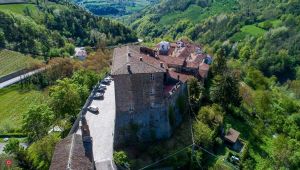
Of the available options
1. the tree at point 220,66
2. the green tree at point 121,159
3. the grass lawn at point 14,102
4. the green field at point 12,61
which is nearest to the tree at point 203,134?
the green tree at point 121,159

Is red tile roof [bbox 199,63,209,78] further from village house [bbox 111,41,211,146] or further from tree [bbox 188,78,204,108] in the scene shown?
village house [bbox 111,41,211,146]

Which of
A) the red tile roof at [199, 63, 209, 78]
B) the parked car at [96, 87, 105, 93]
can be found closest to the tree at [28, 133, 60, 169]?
the parked car at [96, 87, 105, 93]

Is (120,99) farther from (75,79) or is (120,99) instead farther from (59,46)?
(59,46)

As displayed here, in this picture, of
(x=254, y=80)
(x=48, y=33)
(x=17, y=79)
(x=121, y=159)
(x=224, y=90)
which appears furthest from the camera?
(x=48, y=33)

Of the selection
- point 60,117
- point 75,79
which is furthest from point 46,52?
point 60,117

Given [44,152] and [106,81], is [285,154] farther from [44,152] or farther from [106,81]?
[44,152]

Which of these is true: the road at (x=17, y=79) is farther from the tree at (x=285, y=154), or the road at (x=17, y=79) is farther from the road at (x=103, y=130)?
the tree at (x=285, y=154)

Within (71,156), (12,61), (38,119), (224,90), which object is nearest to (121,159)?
(71,156)
